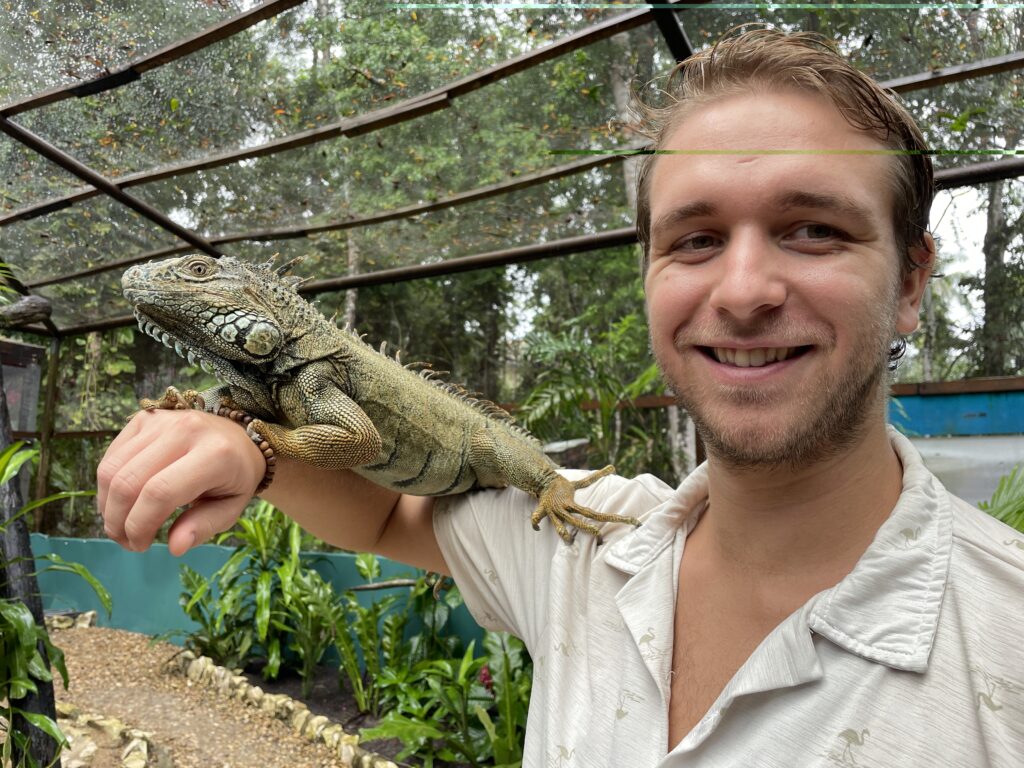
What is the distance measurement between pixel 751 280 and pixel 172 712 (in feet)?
17.9

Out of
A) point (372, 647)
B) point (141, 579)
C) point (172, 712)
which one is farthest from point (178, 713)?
point (141, 579)

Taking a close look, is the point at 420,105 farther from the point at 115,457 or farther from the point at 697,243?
the point at 115,457

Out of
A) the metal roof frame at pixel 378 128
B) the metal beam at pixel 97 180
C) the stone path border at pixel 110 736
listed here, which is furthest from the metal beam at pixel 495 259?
the stone path border at pixel 110 736

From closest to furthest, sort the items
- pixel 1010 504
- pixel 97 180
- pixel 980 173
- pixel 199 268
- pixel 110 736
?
pixel 199 268 → pixel 1010 504 → pixel 980 173 → pixel 97 180 → pixel 110 736

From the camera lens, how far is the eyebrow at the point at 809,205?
35.2 inches

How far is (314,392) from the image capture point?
3.69 feet

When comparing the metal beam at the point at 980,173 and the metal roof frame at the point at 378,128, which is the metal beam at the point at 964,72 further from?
the metal beam at the point at 980,173

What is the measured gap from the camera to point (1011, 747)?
32.5 inches

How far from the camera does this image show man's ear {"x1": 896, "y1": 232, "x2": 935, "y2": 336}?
1061 millimetres

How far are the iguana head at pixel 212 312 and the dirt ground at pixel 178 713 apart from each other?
3.79 m

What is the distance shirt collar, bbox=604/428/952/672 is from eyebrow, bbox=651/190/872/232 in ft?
1.47

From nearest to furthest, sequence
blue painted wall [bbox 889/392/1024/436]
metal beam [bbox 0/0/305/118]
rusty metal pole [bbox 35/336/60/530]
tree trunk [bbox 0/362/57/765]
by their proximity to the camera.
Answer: metal beam [bbox 0/0/305/118]
tree trunk [bbox 0/362/57/765]
blue painted wall [bbox 889/392/1024/436]
rusty metal pole [bbox 35/336/60/530]

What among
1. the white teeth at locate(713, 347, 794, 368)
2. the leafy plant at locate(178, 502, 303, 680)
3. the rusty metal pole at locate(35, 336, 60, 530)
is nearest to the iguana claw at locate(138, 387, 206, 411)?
the white teeth at locate(713, 347, 794, 368)

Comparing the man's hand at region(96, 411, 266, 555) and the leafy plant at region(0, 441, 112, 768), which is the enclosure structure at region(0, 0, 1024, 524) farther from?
the leafy plant at region(0, 441, 112, 768)
